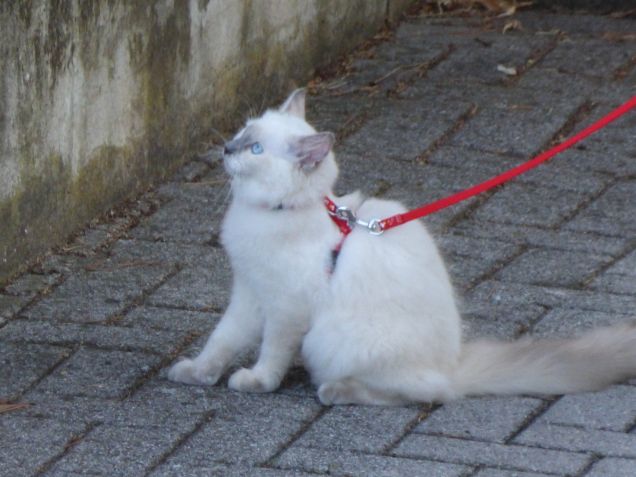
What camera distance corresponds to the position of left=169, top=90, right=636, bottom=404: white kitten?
392 centimetres

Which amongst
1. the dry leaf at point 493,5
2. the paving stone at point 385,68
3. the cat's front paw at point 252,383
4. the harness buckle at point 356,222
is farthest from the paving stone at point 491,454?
the dry leaf at point 493,5

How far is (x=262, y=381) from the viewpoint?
407cm

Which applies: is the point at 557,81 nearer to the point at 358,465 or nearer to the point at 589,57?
the point at 589,57

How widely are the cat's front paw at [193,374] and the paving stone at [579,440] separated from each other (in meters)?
0.93

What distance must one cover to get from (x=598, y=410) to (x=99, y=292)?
182 cm

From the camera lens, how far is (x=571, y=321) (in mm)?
4574

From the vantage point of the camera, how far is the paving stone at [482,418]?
12.6 feet

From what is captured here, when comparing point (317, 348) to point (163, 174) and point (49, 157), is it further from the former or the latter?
point (163, 174)

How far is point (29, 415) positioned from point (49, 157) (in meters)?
1.37

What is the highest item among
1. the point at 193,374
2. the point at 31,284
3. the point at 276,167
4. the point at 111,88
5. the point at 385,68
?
the point at 276,167

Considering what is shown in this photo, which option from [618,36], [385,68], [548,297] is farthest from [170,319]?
[618,36]

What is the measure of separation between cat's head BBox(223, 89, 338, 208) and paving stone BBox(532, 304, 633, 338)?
99cm

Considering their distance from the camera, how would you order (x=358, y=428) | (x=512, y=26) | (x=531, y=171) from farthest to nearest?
1. (x=512, y=26)
2. (x=531, y=171)
3. (x=358, y=428)

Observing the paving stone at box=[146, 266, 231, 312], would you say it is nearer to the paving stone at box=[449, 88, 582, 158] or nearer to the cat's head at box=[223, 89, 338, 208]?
the cat's head at box=[223, 89, 338, 208]
